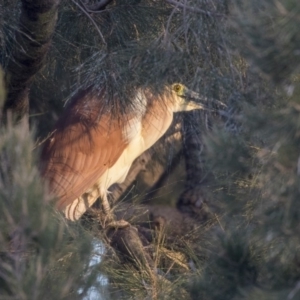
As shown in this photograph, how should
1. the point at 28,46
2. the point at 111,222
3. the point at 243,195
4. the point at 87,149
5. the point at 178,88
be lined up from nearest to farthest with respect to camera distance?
the point at 243,195 < the point at 178,88 < the point at 28,46 < the point at 111,222 < the point at 87,149

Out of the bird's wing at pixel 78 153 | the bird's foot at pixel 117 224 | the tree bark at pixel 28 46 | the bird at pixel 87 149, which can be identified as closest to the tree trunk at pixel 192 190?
the bird at pixel 87 149

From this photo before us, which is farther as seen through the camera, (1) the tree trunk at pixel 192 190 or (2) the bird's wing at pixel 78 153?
(1) the tree trunk at pixel 192 190

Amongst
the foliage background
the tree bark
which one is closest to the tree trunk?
the tree bark

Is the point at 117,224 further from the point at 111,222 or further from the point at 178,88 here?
the point at 178,88

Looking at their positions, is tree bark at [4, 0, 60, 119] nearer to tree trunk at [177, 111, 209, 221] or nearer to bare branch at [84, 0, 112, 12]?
bare branch at [84, 0, 112, 12]

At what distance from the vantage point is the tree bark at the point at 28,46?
1546 millimetres

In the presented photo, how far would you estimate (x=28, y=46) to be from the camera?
5.36 feet

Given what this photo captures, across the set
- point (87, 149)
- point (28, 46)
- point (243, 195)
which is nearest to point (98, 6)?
point (28, 46)

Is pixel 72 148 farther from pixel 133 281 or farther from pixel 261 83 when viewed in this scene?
pixel 261 83

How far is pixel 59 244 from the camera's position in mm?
860

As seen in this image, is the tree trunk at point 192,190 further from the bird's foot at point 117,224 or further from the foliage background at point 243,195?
the foliage background at point 243,195

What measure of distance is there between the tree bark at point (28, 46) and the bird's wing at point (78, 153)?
28.7 inches

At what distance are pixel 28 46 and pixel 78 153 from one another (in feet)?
3.46

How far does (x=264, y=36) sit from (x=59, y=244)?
0.37 metres
